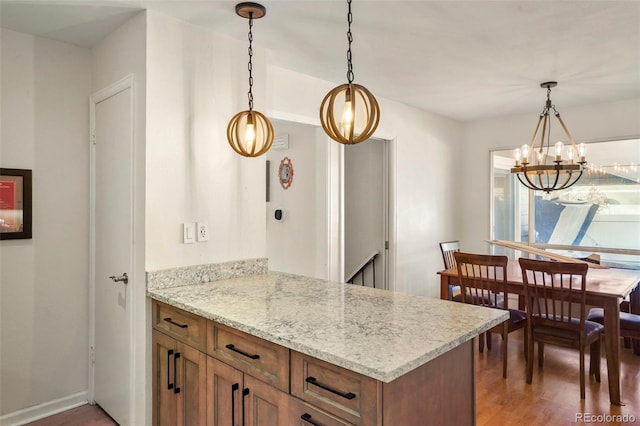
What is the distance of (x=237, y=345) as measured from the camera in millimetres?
1728

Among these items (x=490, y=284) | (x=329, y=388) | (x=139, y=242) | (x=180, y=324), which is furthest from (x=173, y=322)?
(x=490, y=284)

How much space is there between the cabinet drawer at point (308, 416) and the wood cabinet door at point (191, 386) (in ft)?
2.02

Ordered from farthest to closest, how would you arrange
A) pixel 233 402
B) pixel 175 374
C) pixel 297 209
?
pixel 297 209 < pixel 175 374 < pixel 233 402

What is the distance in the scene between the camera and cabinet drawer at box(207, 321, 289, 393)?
1.52m

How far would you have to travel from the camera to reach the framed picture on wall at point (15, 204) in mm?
2477

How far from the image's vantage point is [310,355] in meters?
1.39

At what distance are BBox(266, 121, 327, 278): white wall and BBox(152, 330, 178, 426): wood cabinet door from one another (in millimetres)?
1704

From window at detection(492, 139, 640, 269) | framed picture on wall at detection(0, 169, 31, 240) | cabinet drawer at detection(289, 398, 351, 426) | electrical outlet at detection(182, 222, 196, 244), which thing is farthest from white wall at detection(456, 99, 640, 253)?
framed picture on wall at detection(0, 169, 31, 240)

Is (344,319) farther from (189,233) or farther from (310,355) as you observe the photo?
(189,233)

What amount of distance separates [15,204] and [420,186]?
3.74 meters

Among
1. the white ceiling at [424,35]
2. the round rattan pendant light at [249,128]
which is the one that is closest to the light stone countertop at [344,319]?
the round rattan pendant light at [249,128]

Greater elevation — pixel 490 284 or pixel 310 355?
pixel 310 355

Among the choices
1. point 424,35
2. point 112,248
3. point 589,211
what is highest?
point 424,35

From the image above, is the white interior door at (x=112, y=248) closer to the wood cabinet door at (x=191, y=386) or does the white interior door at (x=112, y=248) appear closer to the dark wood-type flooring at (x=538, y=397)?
the dark wood-type flooring at (x=538, y=397)
